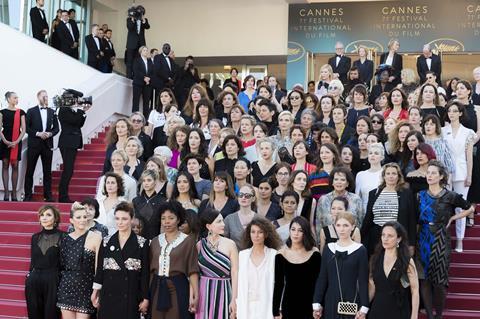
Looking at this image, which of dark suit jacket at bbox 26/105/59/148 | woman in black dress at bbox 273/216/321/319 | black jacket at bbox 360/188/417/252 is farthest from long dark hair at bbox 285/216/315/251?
dark suit jacket at bbox 26/105/59/148

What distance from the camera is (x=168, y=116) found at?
452 inches

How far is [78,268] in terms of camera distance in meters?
7.11

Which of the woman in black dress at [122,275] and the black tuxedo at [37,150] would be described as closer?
the woman in black dress at [122,275]

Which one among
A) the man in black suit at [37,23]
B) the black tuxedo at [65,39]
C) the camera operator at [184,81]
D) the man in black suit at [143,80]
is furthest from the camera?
the black tuxedo at [65,39]

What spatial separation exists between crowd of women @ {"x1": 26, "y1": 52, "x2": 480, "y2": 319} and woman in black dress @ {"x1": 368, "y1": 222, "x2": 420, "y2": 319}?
Result: 10 millimetres

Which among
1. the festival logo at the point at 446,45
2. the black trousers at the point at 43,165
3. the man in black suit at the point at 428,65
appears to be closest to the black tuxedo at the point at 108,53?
the black trousers at the point at 43,165

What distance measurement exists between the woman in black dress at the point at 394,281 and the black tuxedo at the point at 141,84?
31.7ft

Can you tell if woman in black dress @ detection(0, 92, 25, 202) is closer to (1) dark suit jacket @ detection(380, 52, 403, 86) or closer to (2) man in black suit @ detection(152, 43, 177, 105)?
(2) man in black suit @ detection(152, 43, 177, 105)

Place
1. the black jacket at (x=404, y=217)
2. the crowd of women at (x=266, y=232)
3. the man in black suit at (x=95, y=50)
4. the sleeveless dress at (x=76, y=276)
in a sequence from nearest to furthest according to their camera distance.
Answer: the crowd of women at (x=266, y=232), the sleeveless dress at (x=76, y=276), the black jacket at (x=404, y=217), the man in black suit at (x=95, y=50)

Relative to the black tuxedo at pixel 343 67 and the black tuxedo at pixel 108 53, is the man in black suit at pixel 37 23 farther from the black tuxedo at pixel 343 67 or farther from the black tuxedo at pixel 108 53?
the black tuxedo at pixel 343 67

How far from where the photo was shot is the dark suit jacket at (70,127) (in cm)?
1139

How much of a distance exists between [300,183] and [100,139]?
7332 mm

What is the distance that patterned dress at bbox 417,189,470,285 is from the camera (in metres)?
7.44

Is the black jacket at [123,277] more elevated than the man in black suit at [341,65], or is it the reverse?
the man in black suit at [341,65]
